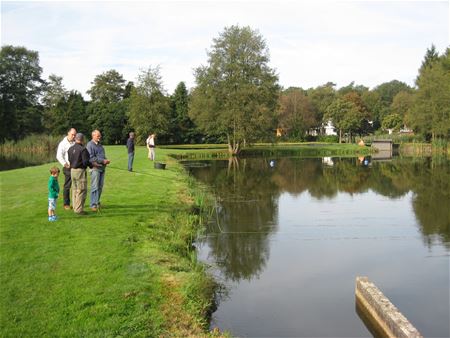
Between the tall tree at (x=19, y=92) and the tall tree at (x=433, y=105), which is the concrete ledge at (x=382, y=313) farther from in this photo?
the tall tree at (x=19, y=92)

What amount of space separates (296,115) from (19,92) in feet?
163

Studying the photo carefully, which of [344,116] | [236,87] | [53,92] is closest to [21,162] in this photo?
[236,87]

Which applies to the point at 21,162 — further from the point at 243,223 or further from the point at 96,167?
the point at 96,167

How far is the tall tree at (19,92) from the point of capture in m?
63.4

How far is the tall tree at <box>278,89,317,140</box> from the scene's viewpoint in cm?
8494

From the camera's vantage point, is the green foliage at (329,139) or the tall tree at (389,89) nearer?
the green foliage at (329,139)

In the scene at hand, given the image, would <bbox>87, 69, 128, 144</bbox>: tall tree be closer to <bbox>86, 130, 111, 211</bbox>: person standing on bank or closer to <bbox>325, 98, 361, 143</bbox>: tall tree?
<bbox>325, 98, 361, 143</bbox>: tall tree

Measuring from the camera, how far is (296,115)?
87125 millimetres

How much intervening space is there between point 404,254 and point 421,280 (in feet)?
6.16

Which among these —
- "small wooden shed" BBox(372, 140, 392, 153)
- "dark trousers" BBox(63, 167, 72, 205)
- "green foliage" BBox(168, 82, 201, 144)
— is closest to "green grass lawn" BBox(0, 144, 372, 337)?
"dark trousers" BBox(63, 167, 72, 205)

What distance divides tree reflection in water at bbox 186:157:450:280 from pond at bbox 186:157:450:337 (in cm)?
5

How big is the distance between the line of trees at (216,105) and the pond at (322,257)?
28.2m

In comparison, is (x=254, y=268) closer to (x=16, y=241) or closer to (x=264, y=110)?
(x=16, y=241)

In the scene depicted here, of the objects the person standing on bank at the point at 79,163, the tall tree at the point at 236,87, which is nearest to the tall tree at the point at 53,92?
the tall tree at the point at 236,87
